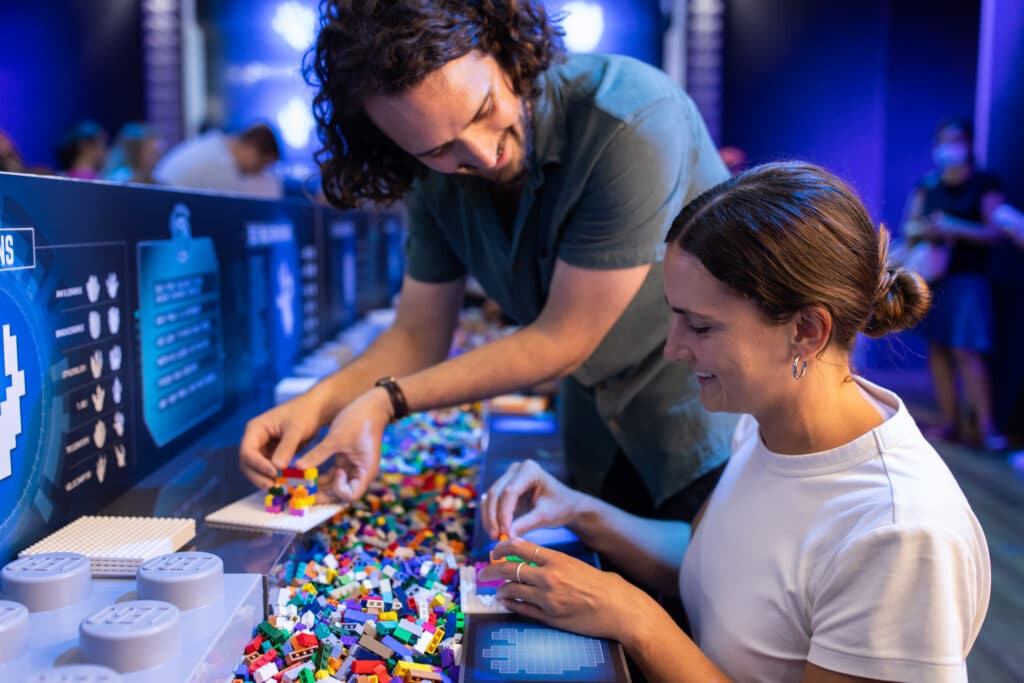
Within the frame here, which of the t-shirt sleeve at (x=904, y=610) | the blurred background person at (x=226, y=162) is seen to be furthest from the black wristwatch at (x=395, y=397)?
the blurred background person at (x=226, y=162)

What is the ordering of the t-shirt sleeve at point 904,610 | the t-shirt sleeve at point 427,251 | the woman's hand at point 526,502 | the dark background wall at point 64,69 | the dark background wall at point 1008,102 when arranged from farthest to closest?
the dark background wall at point 64,69 → the dark background wall at point 1008,102 → the t-shirt sleeve at point 427,251 → the woman's hand at point 526,502 → the t-shirt sleeve at point 904,610

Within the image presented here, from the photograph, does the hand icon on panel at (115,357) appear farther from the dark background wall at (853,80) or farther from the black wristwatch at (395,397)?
the dark background wall at (853,80)

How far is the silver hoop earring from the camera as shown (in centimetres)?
109

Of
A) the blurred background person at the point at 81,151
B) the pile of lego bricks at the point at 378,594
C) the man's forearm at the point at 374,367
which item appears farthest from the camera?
the blurred background person at the point at 81,151

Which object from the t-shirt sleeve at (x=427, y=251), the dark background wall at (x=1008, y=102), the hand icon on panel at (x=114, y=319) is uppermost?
the dark background wall at (x=1008, y=102)

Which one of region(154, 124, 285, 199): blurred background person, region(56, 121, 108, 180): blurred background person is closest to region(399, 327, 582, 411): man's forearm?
region(154, 124, 285, 199): blurred background person

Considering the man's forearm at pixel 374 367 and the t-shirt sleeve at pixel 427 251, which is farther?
the t-shirt sleeve at pixel 427 251

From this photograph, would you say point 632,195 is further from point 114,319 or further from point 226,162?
point 226,162

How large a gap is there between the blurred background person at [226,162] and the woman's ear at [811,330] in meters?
3.89

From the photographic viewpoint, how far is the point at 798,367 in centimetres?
109

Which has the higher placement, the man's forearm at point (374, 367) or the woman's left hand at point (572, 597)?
the man's forearm at point (374, 367)

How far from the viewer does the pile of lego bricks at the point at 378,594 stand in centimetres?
104

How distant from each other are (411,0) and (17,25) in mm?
6716

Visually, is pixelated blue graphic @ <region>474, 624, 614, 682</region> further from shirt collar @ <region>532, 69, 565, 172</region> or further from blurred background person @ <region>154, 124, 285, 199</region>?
blurred background person @ <region>154, 124, 285, 199</region>
